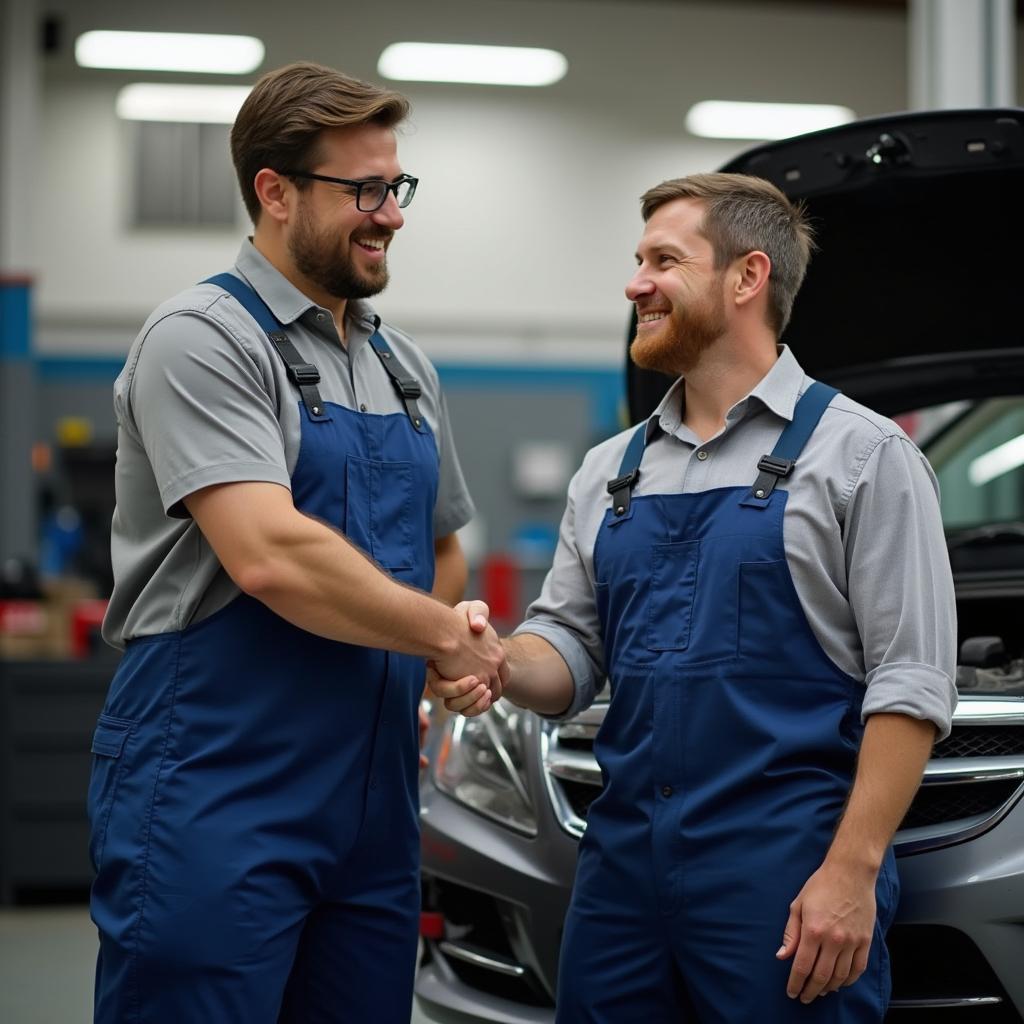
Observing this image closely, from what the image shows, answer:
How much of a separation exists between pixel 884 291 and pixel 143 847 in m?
1.85

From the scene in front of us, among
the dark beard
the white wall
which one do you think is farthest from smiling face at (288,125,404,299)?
the white wall

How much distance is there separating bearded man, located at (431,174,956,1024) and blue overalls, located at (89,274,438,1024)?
17cm

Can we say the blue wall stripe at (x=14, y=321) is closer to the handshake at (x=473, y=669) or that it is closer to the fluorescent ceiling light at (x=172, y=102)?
the fluorescent ceiling light at (x=172, y=102)

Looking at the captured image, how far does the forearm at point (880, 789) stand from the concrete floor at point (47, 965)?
2.01 meters

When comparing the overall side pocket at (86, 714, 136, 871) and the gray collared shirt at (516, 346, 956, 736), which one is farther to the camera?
the overall side pocket at (86, 714, 136, 871)

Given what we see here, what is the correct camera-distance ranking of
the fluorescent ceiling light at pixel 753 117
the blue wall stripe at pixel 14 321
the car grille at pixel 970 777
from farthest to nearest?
the fluorescent ceiling light at pixel 753 117
the blue wall stripe at pixel 14 321
the car grille at pixel 970 777

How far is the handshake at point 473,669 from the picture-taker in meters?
1.92

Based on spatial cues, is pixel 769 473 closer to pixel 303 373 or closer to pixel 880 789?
pixel 880 789

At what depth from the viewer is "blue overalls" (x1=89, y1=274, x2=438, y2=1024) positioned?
172cm

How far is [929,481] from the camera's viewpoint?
1.80 metres

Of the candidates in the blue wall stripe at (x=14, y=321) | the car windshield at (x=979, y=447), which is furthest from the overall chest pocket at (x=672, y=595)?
the blue wall stripe at (x=14, y=321)

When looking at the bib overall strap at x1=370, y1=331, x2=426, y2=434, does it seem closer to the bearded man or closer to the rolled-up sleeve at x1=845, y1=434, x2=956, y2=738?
the bearded man

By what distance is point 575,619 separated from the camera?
2.06 m

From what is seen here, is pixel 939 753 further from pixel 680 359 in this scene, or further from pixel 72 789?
pixel 72 789
